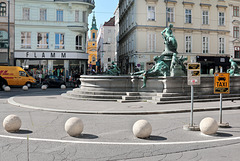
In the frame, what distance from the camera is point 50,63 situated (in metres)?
37.8

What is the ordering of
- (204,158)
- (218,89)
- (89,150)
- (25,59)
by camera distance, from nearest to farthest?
(204,158)
(89,150)
(218,89)
(25,59)

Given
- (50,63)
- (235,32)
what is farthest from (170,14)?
(50,63)

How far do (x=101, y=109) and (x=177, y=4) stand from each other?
31885 mm

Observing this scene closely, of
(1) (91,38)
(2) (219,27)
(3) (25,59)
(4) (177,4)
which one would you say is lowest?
(3) (25,59)

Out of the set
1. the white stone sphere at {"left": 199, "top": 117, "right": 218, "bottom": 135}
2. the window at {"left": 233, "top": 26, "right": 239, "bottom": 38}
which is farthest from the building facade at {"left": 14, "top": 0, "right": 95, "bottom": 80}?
the white stone sphere at {"left": 199, "top": 117, "right": 218, "bottom": 135}

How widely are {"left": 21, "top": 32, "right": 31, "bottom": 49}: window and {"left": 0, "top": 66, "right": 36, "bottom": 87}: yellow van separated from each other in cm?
977

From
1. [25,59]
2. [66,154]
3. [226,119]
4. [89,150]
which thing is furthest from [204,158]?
[25,59]

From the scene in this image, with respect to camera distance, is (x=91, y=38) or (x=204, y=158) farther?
Result: (x=91, y=38)

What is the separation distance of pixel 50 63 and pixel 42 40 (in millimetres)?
3384

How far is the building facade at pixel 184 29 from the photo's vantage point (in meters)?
38.0

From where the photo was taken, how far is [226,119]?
10.1 metres

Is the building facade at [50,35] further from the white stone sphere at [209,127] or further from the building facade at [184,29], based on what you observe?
the white stone sphere at [209,127]

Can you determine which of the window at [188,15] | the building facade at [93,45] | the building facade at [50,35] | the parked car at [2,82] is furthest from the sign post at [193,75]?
the building facade at [93,45]

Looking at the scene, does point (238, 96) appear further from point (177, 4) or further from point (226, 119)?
point (177, 4)
